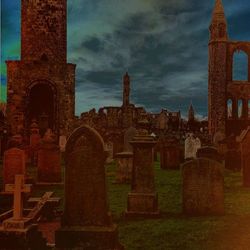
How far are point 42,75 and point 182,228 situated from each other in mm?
22793

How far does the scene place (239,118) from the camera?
1686 inches

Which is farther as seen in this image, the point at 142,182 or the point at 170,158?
the point at 170,158

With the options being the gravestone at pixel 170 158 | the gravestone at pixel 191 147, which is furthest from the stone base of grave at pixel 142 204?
the gravestone at pixel 191 147

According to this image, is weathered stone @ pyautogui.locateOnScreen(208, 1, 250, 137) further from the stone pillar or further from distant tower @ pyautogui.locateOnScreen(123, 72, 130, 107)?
the stone pillar

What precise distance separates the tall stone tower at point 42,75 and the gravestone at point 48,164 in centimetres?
1515

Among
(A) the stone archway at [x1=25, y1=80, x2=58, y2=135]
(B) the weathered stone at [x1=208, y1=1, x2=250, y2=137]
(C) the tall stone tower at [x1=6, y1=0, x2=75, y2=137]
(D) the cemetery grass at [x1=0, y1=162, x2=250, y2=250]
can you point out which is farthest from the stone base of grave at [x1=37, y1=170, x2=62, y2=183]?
Result: (B) the weathered stone at [x1=208, y1=1, x2=250, y2=137]

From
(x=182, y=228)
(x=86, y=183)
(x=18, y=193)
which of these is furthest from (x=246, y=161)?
(x=18, y=193)

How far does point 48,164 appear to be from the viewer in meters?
14.1

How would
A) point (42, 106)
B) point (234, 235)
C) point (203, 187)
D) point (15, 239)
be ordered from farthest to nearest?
point (42, 106)
point (203, 187)
point (234, 235)
point (15, 239)

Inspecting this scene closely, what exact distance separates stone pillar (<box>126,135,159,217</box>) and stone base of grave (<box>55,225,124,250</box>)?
2999 mm

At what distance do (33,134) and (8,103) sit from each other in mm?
7472

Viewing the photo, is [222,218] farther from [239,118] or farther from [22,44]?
[239,118]

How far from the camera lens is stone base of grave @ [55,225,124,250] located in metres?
6.46

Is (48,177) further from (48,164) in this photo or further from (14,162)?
(14,162)
